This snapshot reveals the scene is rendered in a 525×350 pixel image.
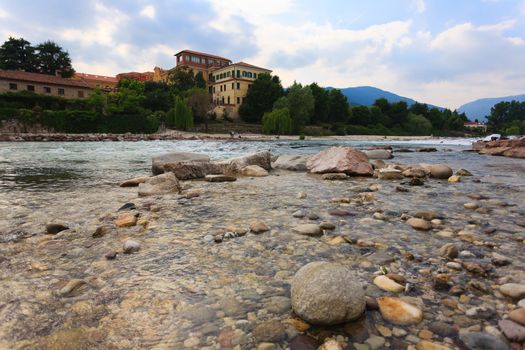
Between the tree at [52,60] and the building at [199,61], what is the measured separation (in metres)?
27.2

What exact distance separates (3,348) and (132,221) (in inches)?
87.4

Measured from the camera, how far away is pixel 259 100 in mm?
71125

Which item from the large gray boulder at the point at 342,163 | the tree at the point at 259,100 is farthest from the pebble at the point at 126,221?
the tree at the point at 259,100

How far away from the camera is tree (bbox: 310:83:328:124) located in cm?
7725

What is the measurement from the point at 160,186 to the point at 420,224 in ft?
14.8

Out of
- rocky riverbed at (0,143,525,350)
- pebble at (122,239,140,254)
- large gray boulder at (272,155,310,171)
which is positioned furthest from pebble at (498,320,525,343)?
large gray boulder at (272,155,310,171)

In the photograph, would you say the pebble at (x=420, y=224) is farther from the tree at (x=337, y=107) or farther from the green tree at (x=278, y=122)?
the tree at (x=337, y=107)

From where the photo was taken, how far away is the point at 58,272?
2535mm

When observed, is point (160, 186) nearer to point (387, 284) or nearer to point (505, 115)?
point (387, 284)

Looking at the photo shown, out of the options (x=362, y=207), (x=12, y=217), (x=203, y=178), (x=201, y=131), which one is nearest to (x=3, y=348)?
(x=12, y=217)

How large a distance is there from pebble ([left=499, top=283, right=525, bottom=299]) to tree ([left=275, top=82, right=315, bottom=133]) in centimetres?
6148

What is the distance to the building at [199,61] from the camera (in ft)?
284

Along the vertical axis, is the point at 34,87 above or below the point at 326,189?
above

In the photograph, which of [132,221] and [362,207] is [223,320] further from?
[362,207]
